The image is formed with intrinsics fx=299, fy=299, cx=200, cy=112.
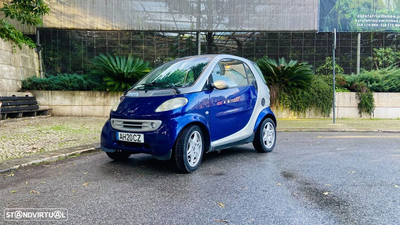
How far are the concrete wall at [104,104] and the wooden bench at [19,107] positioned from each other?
18.2 inches

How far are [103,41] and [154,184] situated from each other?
472 inches

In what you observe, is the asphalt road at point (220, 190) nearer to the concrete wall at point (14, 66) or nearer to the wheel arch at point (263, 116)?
the wheel arch at point (263, 116)

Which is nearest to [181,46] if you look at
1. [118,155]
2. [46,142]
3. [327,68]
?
[327,68]

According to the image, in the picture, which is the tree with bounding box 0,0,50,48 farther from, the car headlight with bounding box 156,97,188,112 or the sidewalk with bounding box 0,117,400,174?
the car headlight with bounding box 156,97,188,112

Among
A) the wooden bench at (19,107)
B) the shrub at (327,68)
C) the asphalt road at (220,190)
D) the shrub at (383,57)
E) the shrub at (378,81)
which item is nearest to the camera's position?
the asphalt road at (220,190)

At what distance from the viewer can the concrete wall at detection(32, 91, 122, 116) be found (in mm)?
11969

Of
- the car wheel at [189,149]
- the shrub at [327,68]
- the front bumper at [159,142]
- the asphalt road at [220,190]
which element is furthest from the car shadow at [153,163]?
the shrub at [327,68]

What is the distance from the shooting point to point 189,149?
4.13m

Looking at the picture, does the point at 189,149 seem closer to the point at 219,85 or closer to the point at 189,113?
the point at 189,113

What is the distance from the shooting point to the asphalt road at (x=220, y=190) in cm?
267

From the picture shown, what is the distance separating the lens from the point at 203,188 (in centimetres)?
346

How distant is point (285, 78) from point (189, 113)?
29.4 ft

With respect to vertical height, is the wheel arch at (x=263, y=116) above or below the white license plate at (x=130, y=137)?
above

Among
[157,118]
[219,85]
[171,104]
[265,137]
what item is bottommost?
[265,137]
